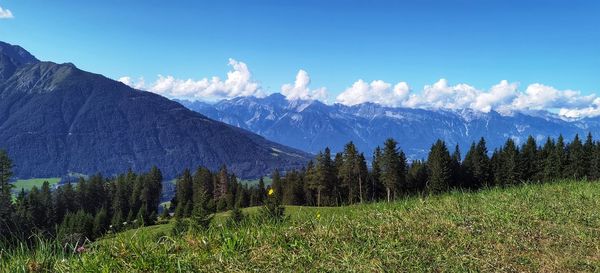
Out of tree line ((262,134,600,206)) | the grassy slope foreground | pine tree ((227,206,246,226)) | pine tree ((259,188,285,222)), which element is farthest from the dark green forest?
the grassy slope foreground

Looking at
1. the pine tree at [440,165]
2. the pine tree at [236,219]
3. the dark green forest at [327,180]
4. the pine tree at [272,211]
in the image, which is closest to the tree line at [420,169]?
the pine tree at [440,165]

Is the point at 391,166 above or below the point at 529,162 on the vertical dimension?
below

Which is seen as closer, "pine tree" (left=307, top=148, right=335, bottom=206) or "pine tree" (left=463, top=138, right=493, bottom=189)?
"pine tree" (left=307, top=148, right=335, bottom=206)

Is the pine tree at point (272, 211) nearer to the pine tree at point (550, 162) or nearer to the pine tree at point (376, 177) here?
the pine tree at point (376, 177)

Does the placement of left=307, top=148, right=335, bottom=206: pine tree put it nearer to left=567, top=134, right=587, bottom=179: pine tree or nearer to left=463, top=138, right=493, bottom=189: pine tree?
left=463, top=138, right=493, bottom=189: pine tree

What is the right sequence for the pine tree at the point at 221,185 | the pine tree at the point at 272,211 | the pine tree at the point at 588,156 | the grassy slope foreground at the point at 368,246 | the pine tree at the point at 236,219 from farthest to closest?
the pine tree at the point at 221,185 → the pine tree at the point at 588,156 → the pine tree at the point at 272,211 → the pine tree at the point at 236,219 → the grassy slope foreground at the point at 368,246

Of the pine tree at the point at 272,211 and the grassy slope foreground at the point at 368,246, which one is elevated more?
the pine tree at the point at 272,211

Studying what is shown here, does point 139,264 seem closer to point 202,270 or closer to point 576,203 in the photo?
point 202,270

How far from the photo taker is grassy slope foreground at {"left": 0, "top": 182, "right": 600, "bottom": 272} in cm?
608

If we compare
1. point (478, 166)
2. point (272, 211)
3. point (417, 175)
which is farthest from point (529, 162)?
point (272, 211)

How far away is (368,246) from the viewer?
275 inches

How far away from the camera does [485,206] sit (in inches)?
405

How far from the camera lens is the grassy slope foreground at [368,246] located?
6.08m

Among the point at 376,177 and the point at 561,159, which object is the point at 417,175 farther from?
the point at 561,159
